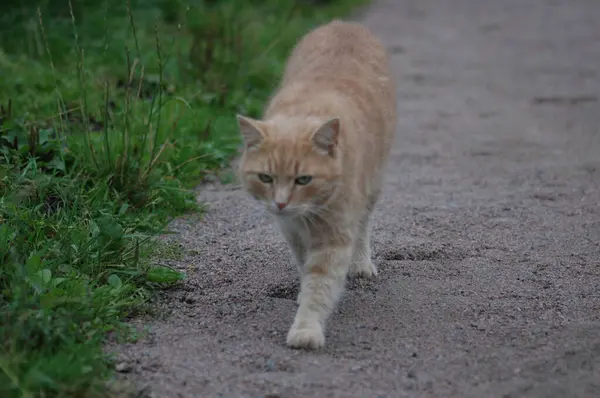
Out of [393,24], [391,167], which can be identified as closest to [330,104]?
[391,167]

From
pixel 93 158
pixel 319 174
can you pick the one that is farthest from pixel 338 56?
pixel 93 158

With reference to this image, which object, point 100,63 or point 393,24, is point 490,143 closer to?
point 100,63

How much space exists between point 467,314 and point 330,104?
A: 3.51 feet

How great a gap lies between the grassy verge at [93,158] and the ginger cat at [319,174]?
672 mm

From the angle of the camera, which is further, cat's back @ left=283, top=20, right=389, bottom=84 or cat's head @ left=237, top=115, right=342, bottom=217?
cat's back @ left=283, top=20, right=389, bottom=84

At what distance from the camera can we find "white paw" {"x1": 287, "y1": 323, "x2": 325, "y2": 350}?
3.52 metres

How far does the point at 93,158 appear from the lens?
4.80 m

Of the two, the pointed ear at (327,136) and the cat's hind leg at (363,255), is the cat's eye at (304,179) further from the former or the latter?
the cat's hind leg at (363,255)

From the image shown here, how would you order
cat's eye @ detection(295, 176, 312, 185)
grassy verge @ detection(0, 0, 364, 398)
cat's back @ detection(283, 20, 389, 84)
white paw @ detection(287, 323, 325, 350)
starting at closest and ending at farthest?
grassy verge @ detection(0, 0, 364, 398) → white paw @ detection(287, 323, 325, 350) → cat's eye @ detection(295, 176, 312, 185) → cat's back @ detection(283, 20, 389, 84)

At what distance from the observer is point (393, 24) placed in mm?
12164

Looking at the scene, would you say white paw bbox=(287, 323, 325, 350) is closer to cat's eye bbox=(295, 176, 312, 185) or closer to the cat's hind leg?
cat's eye bbox=(295, 176, 312, 185)

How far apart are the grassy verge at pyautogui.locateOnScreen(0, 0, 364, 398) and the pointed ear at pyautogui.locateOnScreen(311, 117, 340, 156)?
0.94 metres

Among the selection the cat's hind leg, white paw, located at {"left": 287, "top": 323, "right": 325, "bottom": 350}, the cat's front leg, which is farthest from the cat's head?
the cat's hind leg

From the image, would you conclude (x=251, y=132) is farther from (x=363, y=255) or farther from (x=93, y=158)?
(x=93, y=158)
